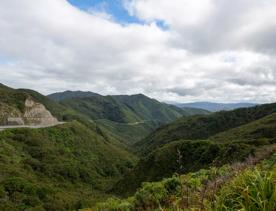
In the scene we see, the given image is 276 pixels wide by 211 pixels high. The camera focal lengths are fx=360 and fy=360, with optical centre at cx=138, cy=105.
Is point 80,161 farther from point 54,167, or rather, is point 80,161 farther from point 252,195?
point 252,195

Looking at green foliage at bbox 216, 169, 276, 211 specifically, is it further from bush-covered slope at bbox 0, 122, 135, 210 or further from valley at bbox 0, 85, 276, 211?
bush-covered slope at bbox 0, 122, 135, 210

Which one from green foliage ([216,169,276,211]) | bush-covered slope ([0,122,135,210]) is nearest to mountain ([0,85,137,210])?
bush-covered slope ([0,122,135,210])

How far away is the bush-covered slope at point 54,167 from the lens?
7337 centimetres

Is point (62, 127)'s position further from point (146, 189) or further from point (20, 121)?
point (146, 189)

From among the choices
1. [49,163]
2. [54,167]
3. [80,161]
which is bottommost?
[80,161]

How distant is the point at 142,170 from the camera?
66188 millimetres

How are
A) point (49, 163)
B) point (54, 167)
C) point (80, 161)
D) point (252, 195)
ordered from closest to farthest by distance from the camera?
1. point (252, 195)
2. point (54, 167)
3. point (49, 163)
4. point (80, 161)

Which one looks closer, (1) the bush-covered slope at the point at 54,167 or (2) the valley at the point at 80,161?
(2) the valley at the point at 80,161

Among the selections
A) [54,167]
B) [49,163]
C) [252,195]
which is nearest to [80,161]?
[49,163]

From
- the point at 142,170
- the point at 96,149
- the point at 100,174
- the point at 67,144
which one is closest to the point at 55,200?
the point at 142,170

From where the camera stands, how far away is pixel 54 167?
107062 millimetres

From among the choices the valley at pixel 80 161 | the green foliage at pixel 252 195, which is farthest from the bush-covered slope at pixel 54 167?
the green foliage at pixel 252 195

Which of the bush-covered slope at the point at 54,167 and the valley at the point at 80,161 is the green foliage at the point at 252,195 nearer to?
→ the valley at the point at 80,161

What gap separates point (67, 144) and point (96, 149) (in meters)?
15.2
